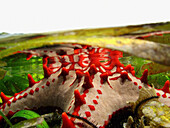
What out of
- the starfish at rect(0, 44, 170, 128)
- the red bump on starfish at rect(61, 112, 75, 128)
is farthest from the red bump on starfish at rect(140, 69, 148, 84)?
the red bump on starfish at rect(61, 112, 75, 128)

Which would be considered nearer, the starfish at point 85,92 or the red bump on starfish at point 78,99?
the red bump on starfish at point 78,99

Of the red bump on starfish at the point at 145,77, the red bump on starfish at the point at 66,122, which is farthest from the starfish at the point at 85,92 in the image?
the red bump on starfish at the point at 66,122

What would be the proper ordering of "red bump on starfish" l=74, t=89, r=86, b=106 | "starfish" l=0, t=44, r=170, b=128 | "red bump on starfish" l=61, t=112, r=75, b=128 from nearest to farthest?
"red bump on starfish" l=61, t=112, r=75, b=128
"red bump on starfish" l=74, t=89, r=86, b=106
"starfish" l=0, t=44, r=170, b=128

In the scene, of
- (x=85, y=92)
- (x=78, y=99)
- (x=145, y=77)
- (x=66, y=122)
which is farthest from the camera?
(x=145, y=77)

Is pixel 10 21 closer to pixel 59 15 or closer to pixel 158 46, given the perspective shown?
pixel 59 15

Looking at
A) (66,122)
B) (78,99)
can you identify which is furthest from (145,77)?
(66,122)

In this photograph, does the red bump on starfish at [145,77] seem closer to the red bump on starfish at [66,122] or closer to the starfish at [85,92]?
the starfish at [85,92]

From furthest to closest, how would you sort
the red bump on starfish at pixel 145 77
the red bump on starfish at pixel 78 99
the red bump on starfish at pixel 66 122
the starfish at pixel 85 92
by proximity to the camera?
the red bump on starfish at pixel 145 77, the starfish at pixel 85 92, the red bump on starfish at pixel 78 99, the red bump on starfish at pixel 66 122

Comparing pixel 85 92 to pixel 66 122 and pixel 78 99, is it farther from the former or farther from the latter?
pixel 66 122

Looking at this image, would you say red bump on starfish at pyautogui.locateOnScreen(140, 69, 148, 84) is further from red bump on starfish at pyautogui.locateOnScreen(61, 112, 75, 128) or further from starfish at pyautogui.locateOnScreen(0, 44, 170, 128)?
red bump on starfish at pyautogui.locateOnScreen(61, 112, 75, 128)

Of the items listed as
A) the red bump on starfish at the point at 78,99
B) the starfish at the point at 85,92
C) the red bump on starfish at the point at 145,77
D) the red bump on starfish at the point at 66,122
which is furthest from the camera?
the red bump on starfish at the point at 145,77

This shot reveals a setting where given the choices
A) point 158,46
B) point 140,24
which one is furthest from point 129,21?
point 158,46
